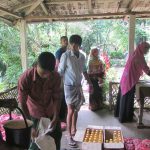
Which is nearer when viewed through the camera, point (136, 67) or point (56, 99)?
point (56, 99)

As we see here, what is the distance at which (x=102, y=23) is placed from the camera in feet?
29.2

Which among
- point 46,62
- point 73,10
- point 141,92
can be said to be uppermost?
point 73,10

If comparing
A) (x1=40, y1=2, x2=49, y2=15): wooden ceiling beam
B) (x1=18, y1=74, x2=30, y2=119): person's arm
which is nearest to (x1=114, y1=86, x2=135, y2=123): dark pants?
(x1=40, y1=2, x2=49, y2=15): wooden ceiling beam

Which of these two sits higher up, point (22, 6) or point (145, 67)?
point (22, 6)

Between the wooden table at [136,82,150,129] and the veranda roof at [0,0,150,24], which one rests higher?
the veranda roof at [0,0,150,24]

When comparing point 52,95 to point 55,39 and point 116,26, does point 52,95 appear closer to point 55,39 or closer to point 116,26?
point 55,39

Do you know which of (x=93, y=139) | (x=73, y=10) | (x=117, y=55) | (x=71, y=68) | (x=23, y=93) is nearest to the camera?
(x=23, y=93)

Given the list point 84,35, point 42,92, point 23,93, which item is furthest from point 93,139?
point 84,35

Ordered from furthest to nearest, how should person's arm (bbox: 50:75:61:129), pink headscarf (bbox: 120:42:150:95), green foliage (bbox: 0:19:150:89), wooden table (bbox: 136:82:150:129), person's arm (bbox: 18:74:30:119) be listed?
1. green foliage (bbox: 0:19:150:89)
2. pink headscarf (bbox: 120:42:150:95)
3. wooden table (bbox: 136:82:150:129)
4. person's arm (bbox: 50:75:61:129)
5. person's arm (bbox: 18:74:30:119)

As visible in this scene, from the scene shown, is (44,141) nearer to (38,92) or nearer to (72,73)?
(38,92)

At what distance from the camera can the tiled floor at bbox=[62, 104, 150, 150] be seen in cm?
439

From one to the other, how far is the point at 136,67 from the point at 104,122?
108 centimetres

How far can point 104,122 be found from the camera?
5.01 meters

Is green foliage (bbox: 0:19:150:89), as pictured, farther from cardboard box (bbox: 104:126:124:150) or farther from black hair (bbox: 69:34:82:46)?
cardboard box (bbox: 104:126:124:150)
